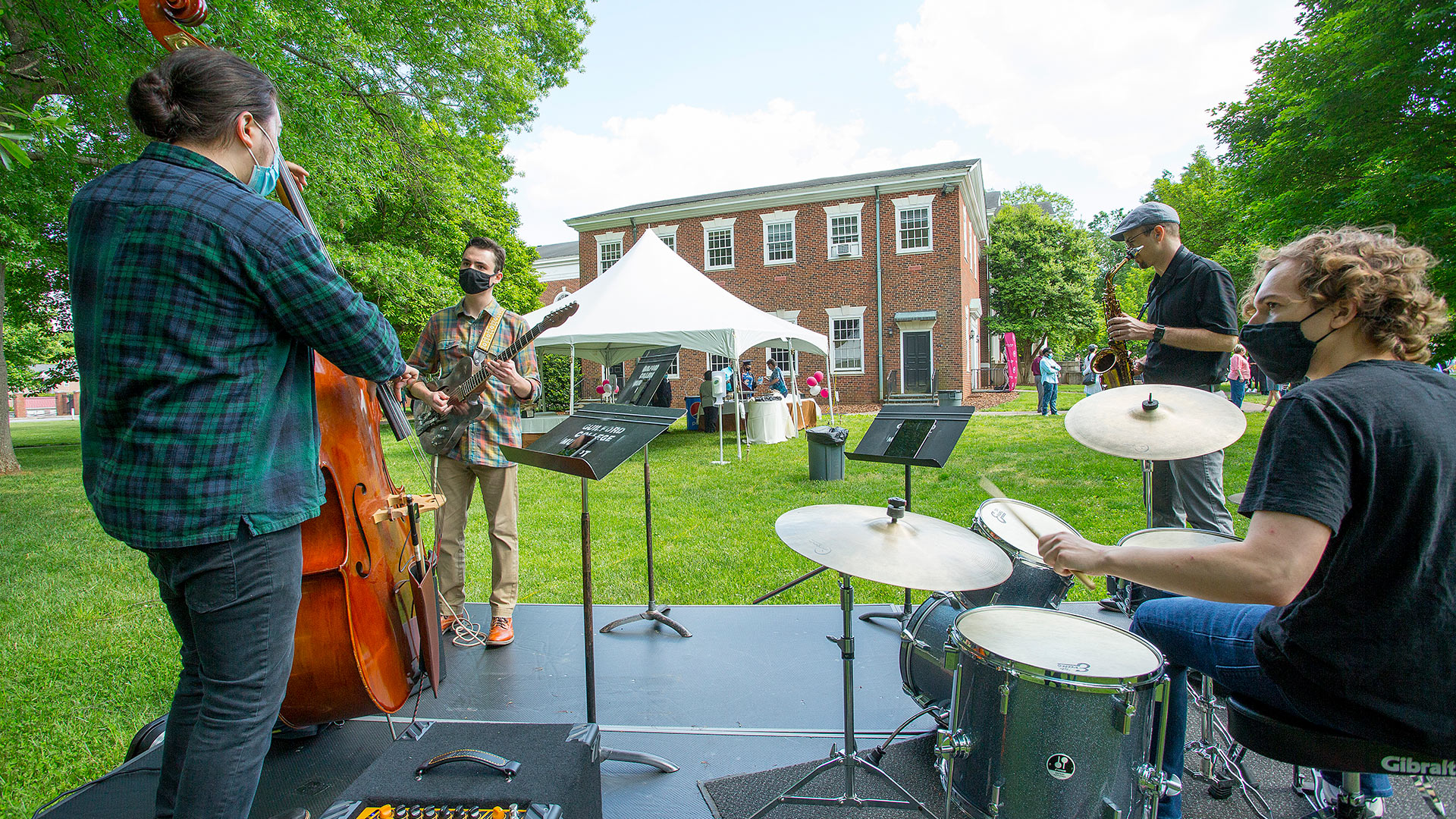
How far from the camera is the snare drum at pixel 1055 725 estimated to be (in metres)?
1.71

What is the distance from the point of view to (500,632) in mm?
3625

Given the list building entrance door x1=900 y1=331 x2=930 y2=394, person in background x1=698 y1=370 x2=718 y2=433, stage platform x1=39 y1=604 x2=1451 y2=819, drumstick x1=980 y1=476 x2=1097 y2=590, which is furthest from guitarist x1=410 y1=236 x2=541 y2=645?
building entrance door x1=900 y1=331 x2=930 y2=394

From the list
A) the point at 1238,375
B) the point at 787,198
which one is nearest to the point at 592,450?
the point at 1238,375

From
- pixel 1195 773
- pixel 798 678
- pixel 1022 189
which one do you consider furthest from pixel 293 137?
pixel 1022 189

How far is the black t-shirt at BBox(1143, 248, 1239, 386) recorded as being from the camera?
325cm

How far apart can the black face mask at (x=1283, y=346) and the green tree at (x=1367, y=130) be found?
11.0 m

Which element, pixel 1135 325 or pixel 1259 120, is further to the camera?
pixel 1259 120

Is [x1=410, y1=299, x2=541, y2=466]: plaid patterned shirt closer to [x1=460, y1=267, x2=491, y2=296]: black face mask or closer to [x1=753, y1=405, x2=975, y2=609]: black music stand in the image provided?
[x1=460, y1=267, x2=491, y2=296]: black face mask

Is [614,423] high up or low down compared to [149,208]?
down

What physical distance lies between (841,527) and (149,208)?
1.92 m

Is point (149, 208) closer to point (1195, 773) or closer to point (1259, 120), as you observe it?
point (1195, 773)

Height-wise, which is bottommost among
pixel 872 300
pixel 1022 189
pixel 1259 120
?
pixel 872 300

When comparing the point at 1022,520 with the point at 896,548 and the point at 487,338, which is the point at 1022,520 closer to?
the point at 896,548

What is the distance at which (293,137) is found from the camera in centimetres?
796
